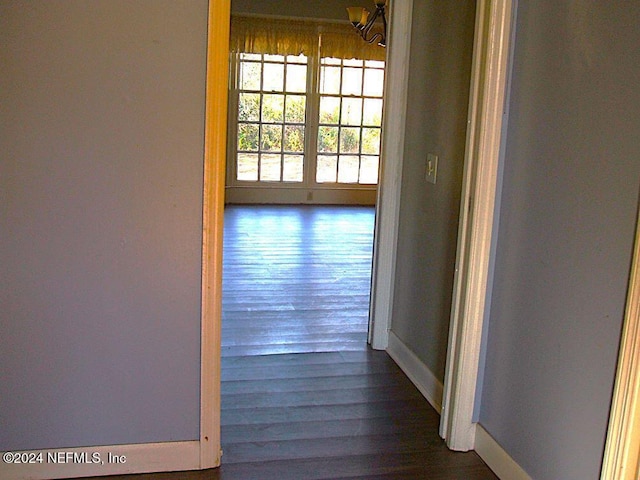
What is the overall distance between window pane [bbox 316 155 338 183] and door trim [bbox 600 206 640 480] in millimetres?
7310

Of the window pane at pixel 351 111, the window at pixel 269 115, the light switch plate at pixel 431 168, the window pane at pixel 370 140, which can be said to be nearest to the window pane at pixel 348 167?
the window pane at pixel 370 140

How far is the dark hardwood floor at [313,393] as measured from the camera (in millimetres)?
2508

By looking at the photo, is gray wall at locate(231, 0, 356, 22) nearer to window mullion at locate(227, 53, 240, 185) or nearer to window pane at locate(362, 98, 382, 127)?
window mullion at locate(227, 53, 240, 185)

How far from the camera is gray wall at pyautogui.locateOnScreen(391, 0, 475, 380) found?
289 centimetres

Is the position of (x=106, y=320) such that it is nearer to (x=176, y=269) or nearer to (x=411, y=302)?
(x=176, y=269)

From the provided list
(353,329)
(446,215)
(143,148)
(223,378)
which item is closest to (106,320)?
(143,148)

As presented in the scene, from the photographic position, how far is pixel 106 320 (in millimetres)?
2295

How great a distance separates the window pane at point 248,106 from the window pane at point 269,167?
0.53 meters

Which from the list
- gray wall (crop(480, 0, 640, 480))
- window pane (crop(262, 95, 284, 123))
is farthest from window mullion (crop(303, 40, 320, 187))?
gray wall (crop(480, 0, 640, 480))

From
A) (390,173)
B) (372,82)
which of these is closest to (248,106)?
(372,82)

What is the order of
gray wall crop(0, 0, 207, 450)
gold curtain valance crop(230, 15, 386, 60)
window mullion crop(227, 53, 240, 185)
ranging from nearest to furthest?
gray wall crop(0, 0, 207, 450) → gold curtain valance crop(230, 15, 386, 60) → window mullion crop(227, 53, 240, 185)

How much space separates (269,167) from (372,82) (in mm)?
1707

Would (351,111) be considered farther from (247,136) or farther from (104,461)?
(104,461)

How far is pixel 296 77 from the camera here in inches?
340
